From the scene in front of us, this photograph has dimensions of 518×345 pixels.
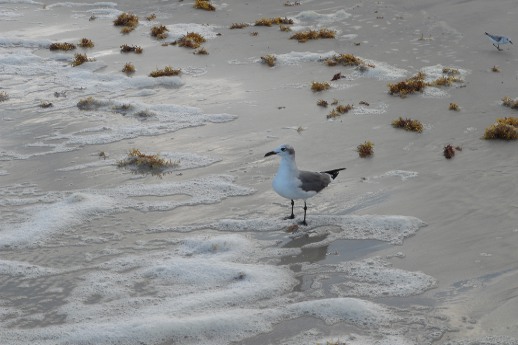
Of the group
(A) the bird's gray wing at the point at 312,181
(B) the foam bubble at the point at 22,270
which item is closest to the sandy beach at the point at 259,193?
(B) the foam bubble at the point at 22,270

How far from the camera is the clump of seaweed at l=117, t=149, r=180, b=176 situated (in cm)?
1167

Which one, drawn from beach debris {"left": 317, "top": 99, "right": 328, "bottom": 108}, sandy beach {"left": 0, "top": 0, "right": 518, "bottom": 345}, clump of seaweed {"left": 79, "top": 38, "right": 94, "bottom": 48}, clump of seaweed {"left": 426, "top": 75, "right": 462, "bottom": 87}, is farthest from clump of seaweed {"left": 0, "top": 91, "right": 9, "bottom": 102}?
clump of seaweed {"left": 426, "top": 75, "right": 462, "bottom": 87}

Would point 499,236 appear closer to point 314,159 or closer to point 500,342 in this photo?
point 500,342

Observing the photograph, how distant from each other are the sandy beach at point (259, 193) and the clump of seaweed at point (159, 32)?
9cm

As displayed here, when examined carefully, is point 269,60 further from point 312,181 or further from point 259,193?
point 312,181

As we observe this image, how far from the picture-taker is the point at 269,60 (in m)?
16.9

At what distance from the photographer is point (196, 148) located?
12539mm

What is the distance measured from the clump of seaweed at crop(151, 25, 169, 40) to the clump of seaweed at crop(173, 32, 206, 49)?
64 centimetres

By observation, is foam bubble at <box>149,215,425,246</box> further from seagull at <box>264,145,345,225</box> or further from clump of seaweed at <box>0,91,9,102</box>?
clump of seaweed at <box>0,91,9,102</box>

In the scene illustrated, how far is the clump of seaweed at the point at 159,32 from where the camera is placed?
1984 centimetres

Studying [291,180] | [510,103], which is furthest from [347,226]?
[510,103]

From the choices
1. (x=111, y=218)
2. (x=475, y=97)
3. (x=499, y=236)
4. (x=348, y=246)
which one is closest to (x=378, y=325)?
(x=348, y=246)

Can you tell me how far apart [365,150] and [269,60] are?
5.80m

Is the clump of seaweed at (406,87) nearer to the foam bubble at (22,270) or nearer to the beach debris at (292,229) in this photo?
the beach debris at (292,229)
